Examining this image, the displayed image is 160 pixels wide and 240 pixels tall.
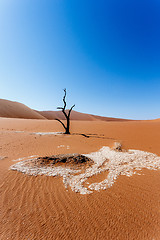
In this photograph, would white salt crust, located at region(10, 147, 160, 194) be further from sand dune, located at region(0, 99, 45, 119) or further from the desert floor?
sand dune, located at region(0, 99, 45, 119)

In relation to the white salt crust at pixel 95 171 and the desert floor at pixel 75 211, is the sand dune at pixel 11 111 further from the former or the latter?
the desert floor at pixel 75 211

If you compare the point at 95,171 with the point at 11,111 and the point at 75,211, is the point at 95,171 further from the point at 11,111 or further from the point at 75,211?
the point at 11,111

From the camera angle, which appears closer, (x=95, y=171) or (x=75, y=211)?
(x=75, y=211)

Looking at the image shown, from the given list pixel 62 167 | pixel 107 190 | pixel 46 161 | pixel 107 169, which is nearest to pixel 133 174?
pixel 107 169

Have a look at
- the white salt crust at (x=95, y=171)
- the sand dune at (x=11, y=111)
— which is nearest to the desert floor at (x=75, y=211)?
the white salt crust at (x=95, y=171)

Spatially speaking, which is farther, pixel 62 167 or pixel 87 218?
pixel 62 167

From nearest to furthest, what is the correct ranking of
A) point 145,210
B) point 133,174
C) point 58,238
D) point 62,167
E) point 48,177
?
point 58,238 → point 145,210 → point 48,177 → point 133,174 → point 62,167

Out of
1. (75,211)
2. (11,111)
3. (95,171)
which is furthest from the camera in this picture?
(11,111)

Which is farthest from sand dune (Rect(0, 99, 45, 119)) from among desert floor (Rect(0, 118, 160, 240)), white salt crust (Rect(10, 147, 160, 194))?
desert floor (Rect(0, 118, 160, 240))

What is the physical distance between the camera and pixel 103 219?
6.42ft

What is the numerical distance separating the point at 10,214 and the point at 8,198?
1.72 feet

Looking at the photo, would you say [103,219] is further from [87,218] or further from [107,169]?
[107,169]

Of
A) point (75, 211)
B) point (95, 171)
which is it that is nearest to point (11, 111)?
point (95, 171)

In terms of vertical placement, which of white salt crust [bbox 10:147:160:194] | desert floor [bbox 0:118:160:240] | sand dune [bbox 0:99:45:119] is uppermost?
sand dune [bbox 0:99:45:119]
